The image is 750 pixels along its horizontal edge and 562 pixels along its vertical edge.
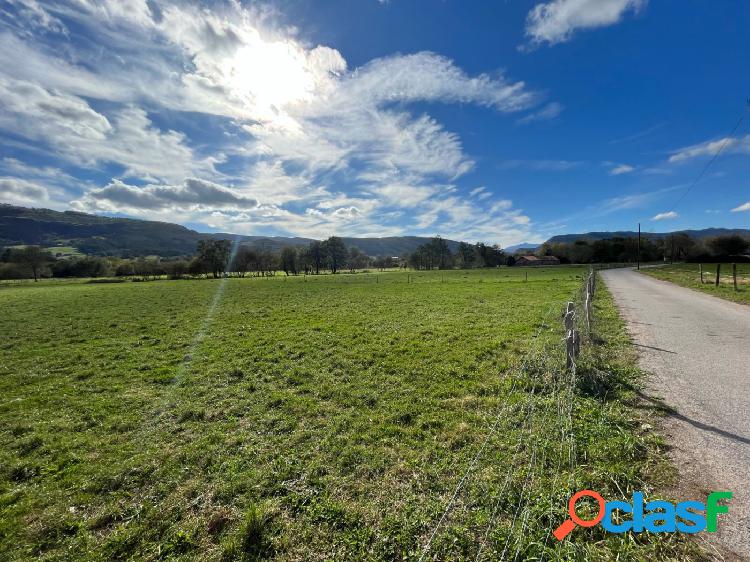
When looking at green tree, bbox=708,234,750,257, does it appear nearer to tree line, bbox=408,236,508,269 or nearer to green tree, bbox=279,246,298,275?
tree line, bbox=408,236,508,269

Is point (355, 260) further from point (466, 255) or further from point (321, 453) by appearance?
point (321, 453)

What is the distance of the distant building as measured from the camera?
439 feet

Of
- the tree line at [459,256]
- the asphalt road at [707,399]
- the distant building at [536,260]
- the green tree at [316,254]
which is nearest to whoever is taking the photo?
the asphalt road at [707,399]

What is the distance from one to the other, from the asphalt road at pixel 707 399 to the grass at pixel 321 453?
0.42m

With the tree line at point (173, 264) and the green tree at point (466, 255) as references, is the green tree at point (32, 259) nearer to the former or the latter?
the tree line at point (173, 264)

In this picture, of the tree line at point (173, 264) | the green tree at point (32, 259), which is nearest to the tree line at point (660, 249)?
the tree line at point (173, 264)

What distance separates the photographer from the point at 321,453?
5309 mm

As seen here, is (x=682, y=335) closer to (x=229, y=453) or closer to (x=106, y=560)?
(x=229, y=453)

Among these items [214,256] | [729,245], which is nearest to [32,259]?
[214,256]

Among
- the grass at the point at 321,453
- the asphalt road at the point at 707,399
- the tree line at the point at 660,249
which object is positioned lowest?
the grass at the point at 321,453

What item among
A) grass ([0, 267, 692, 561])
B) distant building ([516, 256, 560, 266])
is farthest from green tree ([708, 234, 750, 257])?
grass ([0, 267, 692, 561])

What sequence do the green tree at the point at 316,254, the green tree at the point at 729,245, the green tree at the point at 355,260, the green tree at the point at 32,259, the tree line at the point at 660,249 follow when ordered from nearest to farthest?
1. the green tree at the point at 32,259
2. the green tree at the point at 729,245
3. the tree line at the point at 660,249
4. the green tree at the point at 316,254
5. the green tree at the point at 355,260
